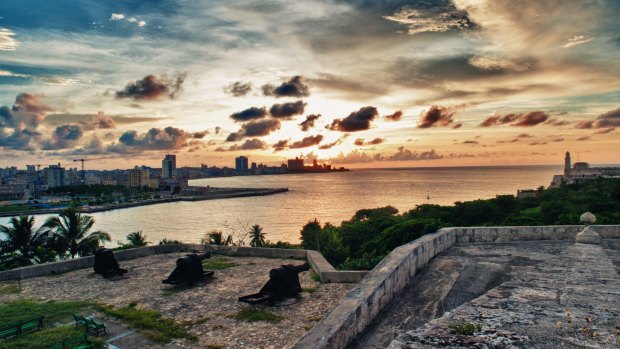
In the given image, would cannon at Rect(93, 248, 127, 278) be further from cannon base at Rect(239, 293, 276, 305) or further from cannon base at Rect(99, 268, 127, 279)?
cannon base at Rect(239, 293, 276, 305)

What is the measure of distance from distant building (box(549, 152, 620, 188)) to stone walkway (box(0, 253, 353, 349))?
105m

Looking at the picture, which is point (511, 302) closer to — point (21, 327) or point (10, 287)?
point (21, 327)

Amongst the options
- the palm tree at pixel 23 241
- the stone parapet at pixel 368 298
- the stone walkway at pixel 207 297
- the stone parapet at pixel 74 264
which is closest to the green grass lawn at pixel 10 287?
the stone walkway at pixel 207 297

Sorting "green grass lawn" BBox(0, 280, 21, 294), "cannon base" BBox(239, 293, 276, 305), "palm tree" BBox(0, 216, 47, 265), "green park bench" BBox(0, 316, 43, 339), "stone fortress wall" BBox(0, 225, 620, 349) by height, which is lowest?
"palm tree" BBox(0, 216, 47, 265)

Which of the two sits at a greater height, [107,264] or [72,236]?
[107,264]

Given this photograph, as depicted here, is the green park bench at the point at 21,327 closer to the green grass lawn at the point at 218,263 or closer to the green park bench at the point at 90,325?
the green park bench at the point at 90,325

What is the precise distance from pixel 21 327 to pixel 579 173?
140763 mm

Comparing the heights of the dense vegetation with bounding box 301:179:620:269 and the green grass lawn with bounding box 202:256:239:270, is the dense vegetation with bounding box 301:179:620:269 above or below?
below

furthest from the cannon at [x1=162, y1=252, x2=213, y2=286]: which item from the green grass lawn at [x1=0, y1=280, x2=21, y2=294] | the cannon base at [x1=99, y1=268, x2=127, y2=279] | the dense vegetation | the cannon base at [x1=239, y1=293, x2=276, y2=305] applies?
the dense vegetation

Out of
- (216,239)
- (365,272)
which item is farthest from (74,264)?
(216,239)

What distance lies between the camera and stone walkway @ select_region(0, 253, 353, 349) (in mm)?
7137

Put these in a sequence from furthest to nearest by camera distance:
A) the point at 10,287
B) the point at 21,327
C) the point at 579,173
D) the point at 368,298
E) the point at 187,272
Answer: the point at 579,173 < the point at 10,287 < the point at 187,272 < the point at 21,327 < the point at 368,298

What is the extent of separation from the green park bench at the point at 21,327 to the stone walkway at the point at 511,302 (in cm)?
689

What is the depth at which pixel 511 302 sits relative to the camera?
15.8ft
